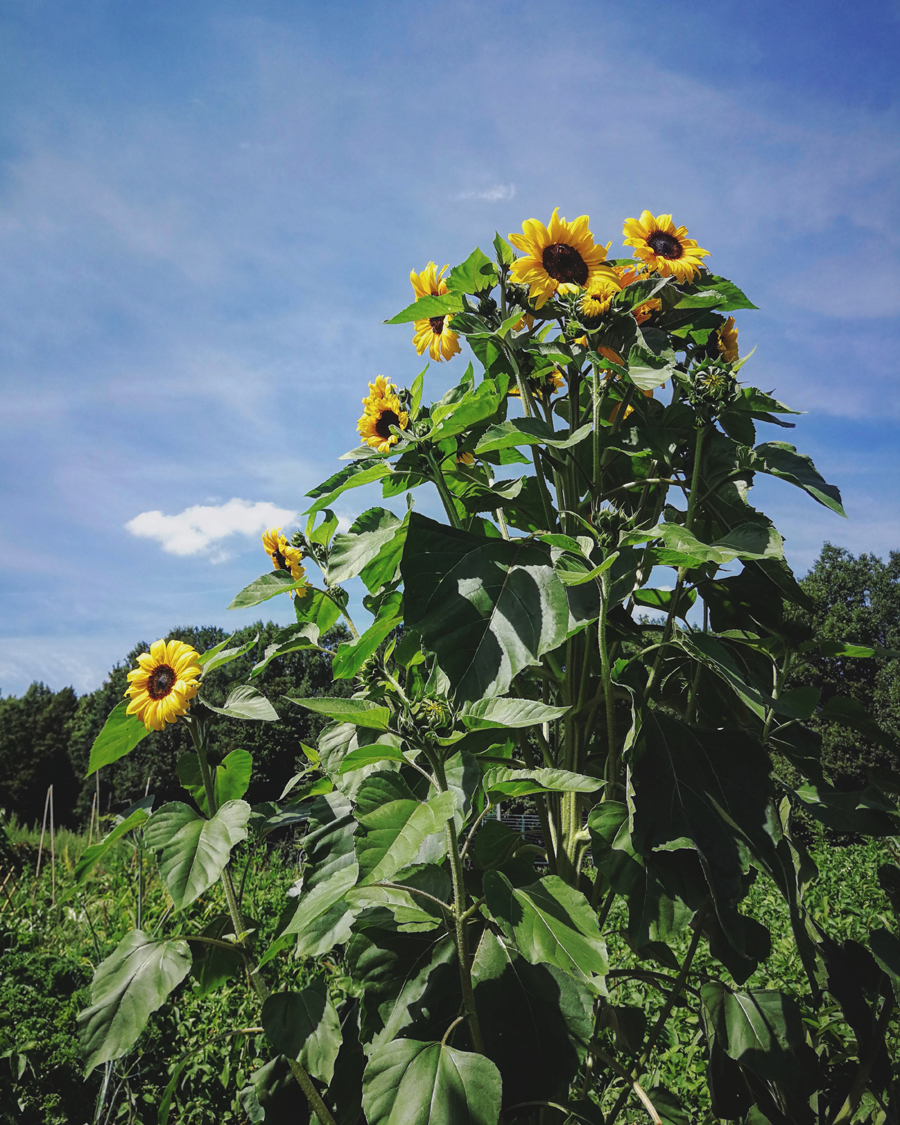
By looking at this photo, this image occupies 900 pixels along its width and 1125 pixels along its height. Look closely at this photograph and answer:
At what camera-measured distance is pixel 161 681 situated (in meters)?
1.67

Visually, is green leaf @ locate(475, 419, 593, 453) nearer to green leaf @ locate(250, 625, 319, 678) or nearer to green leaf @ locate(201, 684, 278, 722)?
green leaf @ locate(250, 625, 319, 678)

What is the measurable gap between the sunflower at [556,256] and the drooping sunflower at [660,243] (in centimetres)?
11

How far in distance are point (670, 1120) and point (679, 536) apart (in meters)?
1.14

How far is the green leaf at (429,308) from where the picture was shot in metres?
1.42

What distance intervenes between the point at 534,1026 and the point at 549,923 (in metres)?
0.19

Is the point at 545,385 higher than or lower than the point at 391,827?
higher

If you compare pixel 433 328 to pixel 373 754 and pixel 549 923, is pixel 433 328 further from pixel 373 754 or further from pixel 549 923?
pixel 549 923

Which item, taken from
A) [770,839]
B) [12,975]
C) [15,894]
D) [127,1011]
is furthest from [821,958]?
[15,894]

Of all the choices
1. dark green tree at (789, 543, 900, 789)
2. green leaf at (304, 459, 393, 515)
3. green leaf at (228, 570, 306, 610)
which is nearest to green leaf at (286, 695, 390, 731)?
green leaf at (304, 459, 393, 515)

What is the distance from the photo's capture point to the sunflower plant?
3.36 ft

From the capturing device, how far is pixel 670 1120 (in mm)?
1387

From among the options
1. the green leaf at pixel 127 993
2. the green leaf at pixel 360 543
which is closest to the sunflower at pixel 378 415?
the green leaf at pixel 360 543

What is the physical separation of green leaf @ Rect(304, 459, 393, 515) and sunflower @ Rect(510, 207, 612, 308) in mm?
462

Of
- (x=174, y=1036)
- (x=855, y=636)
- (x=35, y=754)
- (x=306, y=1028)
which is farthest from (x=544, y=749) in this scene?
(x=35, y=754)
